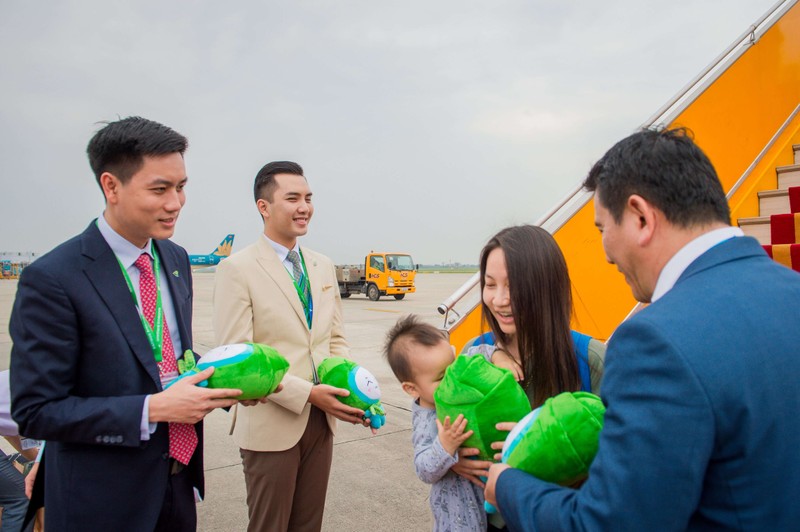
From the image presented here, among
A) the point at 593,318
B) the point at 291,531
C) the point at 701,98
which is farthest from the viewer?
the point at 701,98

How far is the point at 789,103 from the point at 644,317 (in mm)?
5031

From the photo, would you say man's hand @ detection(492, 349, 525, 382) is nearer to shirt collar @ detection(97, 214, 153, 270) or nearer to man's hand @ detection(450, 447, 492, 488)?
man's hand @ detection(450, 447, 492, 488)

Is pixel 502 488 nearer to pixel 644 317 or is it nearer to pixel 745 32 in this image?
pixel 644 317

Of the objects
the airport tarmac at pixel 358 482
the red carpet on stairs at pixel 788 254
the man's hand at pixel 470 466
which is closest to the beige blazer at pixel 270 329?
the man's hand at pixel 470 466

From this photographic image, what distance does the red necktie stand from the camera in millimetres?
1803

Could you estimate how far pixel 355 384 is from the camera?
7.55ft

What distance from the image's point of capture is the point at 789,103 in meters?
4.59

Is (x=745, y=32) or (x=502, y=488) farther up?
(x=745, y=32)

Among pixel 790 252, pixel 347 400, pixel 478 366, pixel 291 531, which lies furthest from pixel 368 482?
pixel 790 252

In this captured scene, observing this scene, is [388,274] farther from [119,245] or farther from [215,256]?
[215,256]

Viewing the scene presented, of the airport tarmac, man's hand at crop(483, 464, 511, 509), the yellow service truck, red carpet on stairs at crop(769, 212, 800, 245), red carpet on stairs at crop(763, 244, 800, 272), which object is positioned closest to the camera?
man's hand at crop(483, 464, 511, 509)

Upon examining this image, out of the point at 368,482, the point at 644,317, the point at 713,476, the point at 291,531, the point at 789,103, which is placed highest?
the point at 789,103

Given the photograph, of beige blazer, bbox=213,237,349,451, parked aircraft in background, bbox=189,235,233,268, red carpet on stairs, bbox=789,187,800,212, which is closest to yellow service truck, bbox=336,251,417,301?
red carpet on stairs, bbox=789,187,800,212

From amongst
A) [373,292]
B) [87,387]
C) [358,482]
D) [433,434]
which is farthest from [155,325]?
[373,292]
